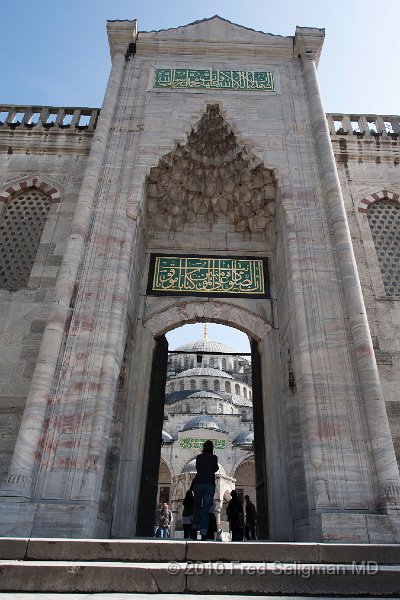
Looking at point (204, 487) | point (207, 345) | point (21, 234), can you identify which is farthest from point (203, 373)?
point (204, 487)

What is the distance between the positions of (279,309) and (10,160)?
20.2ft

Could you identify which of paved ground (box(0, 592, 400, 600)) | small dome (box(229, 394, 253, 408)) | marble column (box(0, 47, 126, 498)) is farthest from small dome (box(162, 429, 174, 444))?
paved ground (box(0, 592, 400, 600))

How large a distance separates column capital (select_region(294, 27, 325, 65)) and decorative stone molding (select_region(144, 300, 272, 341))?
18.0 feet

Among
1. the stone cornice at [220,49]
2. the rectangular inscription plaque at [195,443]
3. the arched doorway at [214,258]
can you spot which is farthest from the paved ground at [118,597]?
the rectangular inscription plaque at [195,443]

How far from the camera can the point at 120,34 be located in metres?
→ 8.48

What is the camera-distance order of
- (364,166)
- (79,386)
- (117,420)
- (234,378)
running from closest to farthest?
(79,386)
(117,420)
(364,166)
(234,378)

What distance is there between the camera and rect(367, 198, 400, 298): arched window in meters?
7.20

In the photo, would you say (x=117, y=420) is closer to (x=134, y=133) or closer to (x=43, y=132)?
(x=134, y=133)

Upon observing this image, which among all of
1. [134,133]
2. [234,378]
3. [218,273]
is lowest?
[218,273]

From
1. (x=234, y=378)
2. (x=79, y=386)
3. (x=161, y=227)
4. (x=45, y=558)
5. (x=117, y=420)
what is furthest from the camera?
(x=234, y=378)

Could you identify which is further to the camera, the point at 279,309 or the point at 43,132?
the point at 43,132

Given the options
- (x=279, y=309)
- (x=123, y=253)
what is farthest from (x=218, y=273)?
(x=123, y=253)

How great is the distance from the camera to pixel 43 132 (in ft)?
28.5

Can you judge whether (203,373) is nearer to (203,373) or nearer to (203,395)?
(203,373)
